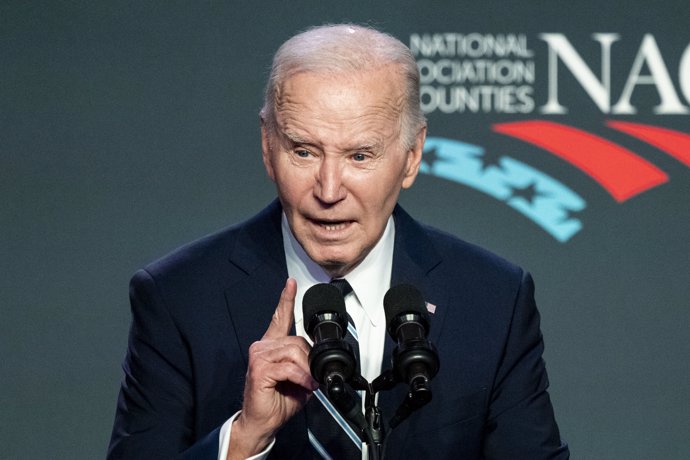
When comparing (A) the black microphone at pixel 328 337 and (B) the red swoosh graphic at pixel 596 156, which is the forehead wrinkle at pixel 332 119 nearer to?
(A) the black microphone at pixel 328 337

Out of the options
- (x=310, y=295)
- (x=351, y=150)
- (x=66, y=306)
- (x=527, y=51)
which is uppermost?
(x=527, y=51)

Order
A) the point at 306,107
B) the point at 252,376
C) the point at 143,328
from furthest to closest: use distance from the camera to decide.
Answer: the point at 143,328, the point at 306,107, the point at 252,376

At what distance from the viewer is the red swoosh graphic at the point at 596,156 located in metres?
3.83

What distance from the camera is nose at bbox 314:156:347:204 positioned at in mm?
2049

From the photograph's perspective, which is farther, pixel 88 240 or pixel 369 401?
pixel 88 240

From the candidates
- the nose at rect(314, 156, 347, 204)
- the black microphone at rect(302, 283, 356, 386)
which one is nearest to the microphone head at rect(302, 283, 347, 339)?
the black microphone at rect(302, 283, 356, 386)

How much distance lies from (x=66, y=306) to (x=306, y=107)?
7.05 feet

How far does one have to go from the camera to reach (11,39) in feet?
12.9

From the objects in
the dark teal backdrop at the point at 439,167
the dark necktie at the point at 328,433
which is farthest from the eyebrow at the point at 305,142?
the dark teal backdrop at the point at 439,167

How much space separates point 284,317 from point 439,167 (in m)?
2.04

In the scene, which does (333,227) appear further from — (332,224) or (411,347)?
(411,347)

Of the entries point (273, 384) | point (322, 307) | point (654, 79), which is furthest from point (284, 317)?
point (654, 79)

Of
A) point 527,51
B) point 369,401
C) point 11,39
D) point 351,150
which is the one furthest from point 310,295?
point 11,39

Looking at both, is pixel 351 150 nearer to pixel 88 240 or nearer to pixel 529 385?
pixel 529 385
